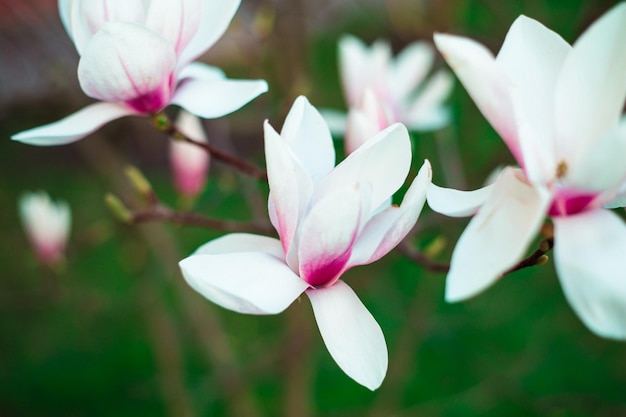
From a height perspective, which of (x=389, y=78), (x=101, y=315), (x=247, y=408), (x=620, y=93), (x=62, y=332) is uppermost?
(x=620, y=93)

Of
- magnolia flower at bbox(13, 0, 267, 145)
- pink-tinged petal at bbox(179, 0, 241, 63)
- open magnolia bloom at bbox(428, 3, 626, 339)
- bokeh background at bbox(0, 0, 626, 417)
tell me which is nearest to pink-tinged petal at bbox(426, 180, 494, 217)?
open magnolia bloom at bbox(428, 3, 626, 339)

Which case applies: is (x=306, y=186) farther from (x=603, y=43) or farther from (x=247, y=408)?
(x=247, y=408)

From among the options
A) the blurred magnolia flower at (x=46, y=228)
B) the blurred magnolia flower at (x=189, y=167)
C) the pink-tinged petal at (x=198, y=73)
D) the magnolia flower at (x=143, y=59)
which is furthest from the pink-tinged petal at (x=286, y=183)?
the blurred magnolia flower at (x=46, y=228)

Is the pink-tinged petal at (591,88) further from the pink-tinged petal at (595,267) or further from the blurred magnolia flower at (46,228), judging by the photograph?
the blurred magnolia flower at (46,228)

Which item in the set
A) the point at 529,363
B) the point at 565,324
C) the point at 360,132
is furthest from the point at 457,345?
the point at 360,132

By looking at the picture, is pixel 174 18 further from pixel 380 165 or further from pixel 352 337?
pixel 352 337

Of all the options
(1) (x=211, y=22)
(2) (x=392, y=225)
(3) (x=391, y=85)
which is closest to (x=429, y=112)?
(3) (x=391, y=85)

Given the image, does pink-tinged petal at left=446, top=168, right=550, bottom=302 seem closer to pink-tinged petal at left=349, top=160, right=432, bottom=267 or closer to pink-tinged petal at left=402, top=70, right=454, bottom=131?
pink-tinged petal at left=349, top=160, right=432, bottom=267

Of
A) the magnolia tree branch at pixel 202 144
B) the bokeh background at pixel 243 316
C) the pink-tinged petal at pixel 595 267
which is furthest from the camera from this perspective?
the bokeh background at pixel 243 316
